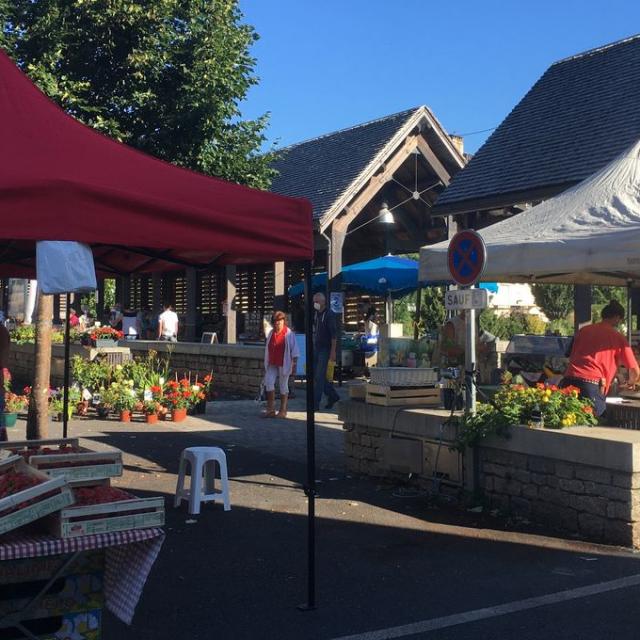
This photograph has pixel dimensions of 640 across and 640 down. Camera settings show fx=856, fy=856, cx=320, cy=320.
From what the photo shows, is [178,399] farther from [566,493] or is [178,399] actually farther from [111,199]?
[111,199]

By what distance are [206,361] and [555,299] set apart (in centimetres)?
1841

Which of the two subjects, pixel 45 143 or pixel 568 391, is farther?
pixel 568 391

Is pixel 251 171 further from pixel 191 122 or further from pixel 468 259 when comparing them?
pixel 468 259

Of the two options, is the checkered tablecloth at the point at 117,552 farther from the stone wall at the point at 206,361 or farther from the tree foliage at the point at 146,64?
the stone wall at the point at 206,361

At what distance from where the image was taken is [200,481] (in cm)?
746

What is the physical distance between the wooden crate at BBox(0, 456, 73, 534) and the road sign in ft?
14.7

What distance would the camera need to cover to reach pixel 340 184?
21031 millimetres

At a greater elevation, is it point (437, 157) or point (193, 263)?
point (437, 157)

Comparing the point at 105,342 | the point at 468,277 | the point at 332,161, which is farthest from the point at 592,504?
the point at 332,161

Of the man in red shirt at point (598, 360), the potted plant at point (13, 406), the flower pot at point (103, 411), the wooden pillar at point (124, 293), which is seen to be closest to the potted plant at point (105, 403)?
the flower pot at point (103, 411)

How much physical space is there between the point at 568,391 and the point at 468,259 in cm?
Result: 144

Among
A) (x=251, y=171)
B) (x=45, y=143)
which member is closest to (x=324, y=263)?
(x=251, y=171)

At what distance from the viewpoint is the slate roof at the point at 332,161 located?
21031mm

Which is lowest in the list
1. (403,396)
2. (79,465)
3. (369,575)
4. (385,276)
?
(369,575)
